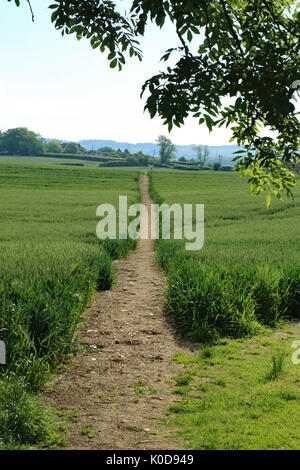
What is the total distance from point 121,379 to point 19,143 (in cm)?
15468

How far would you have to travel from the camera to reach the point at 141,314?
8680 mm

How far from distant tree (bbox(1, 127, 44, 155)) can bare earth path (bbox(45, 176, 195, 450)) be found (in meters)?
151

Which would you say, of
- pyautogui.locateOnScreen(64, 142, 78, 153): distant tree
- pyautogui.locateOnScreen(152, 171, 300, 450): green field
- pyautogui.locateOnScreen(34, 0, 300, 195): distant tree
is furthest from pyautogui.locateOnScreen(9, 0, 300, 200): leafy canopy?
pyautogui.locateOnScreen(64, 142, 78, 153): distant tree

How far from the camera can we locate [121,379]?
19.2 feet

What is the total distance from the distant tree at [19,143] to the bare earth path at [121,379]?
496 ft

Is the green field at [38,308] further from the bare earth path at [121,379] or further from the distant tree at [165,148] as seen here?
the distant tree at [165,148]

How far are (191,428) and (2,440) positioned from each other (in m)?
1.81

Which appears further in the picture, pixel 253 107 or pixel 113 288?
pixel 113 288

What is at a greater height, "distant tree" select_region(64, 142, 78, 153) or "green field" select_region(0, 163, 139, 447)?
"distant tree" select_region(64, 142, 78, 153)

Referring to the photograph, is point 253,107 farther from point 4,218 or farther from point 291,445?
point 4,218

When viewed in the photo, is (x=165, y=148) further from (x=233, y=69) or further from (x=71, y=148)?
(x=233, y=69)

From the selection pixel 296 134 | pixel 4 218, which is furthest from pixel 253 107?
pixel 4 218

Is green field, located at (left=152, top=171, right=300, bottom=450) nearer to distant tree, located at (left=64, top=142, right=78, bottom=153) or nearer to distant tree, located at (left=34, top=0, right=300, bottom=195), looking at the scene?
distant tree, located at (left=34, top=0, right=300, bottom=195)

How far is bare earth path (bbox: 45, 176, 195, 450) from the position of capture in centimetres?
437
